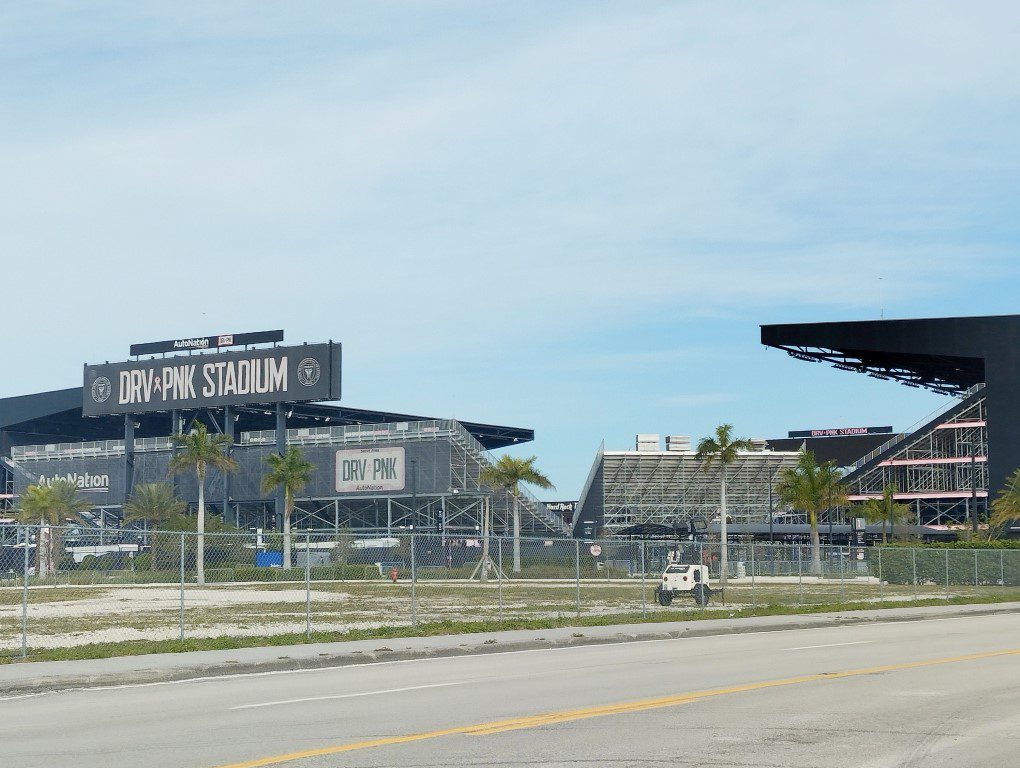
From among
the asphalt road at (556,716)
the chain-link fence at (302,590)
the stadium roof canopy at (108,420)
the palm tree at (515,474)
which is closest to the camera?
the asphalt road at (556,716)

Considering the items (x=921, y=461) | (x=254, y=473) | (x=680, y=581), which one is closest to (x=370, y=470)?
(x=254, y=473)

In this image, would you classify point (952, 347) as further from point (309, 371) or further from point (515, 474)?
point (309, 371)

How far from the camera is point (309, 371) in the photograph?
99.8 metres

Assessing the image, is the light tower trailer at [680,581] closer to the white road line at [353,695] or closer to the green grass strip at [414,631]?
the green grass strip at [414,631]

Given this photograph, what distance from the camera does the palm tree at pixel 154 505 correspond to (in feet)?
314

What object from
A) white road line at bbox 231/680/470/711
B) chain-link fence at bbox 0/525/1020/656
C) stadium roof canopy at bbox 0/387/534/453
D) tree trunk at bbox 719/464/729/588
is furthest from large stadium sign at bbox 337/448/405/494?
white road line at bbox 231/680/470/711

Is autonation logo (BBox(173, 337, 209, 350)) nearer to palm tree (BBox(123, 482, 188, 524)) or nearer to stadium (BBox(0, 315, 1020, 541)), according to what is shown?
stadium (BBox(0, 315, 1020, 541))

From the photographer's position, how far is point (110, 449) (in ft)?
368

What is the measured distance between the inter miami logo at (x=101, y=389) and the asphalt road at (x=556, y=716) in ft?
304

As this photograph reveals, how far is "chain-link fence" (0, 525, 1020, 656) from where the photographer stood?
27.9 meters

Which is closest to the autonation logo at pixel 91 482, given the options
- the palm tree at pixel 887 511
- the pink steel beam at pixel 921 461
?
the palm tree at pixel 887 511

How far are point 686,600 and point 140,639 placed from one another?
24.8 metres

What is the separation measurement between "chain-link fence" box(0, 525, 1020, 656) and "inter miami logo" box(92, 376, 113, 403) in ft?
190

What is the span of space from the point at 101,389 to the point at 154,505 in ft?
57.3
